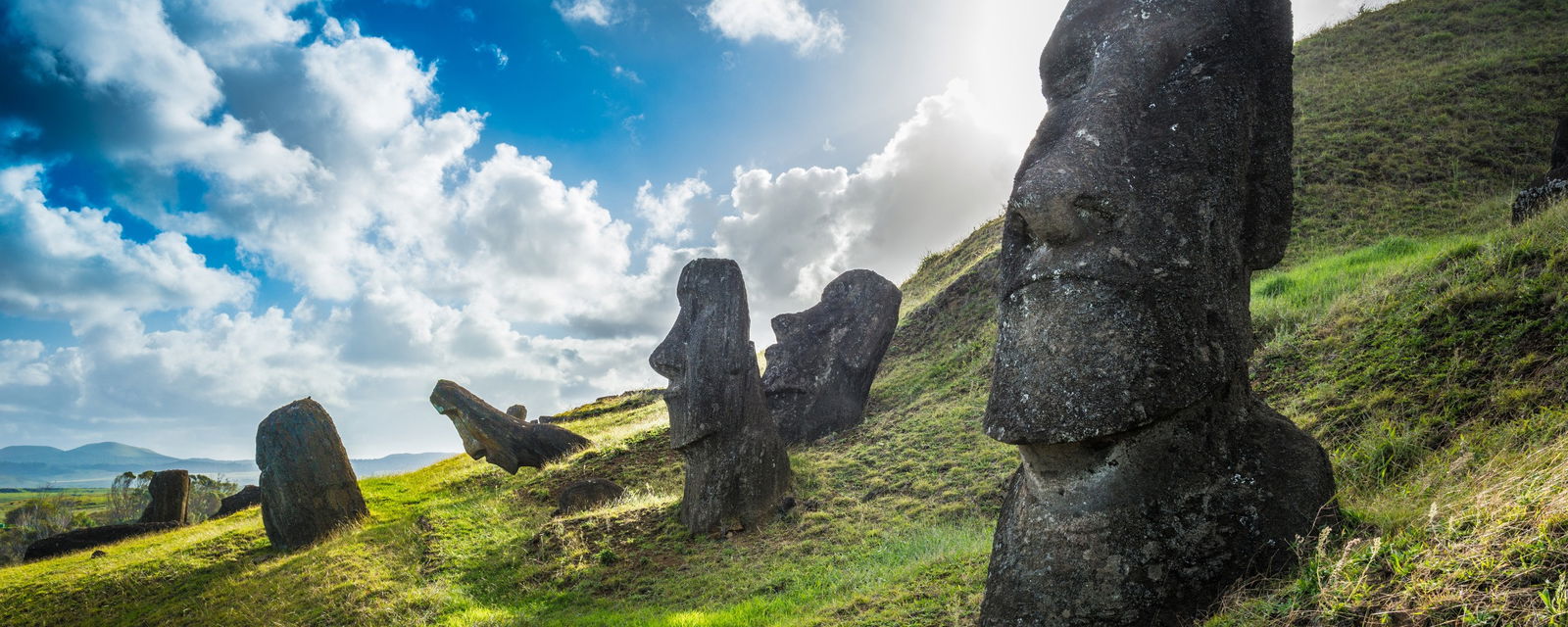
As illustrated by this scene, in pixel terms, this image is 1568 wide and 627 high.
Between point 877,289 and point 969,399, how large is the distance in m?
4.13

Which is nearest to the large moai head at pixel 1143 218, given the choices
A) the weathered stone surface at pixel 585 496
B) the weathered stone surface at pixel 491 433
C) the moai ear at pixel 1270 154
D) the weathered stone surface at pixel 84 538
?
the moai ear at pixel 1270 154

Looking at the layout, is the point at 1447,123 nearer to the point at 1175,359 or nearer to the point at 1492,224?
the point at 1492,224

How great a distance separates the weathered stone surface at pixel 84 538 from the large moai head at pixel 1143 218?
23.8 meters

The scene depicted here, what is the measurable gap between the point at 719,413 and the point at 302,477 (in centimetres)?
863

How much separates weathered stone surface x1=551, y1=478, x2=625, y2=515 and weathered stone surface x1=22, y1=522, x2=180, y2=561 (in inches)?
527

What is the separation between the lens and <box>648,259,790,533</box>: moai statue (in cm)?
1221

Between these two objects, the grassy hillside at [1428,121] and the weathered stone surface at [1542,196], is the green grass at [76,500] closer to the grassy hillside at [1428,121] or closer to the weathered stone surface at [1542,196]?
the grassy hillside at [1428,121]

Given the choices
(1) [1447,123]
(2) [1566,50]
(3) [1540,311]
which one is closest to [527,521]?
(3) [1540,311]

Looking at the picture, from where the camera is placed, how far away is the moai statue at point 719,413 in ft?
40.1

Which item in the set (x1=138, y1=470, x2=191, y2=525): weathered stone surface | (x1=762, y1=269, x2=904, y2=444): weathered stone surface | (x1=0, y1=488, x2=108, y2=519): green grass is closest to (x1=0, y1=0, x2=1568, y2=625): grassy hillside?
(x1=762, y1=269, x2=904, y2=444): weathered stone surface

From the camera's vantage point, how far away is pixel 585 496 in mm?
14516

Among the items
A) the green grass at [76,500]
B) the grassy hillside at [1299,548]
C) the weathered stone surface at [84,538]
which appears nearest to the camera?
the grassy hillside at [1299,548]

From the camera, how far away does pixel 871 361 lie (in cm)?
1841

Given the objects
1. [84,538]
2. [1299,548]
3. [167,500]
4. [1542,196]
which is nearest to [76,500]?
[167,500]
